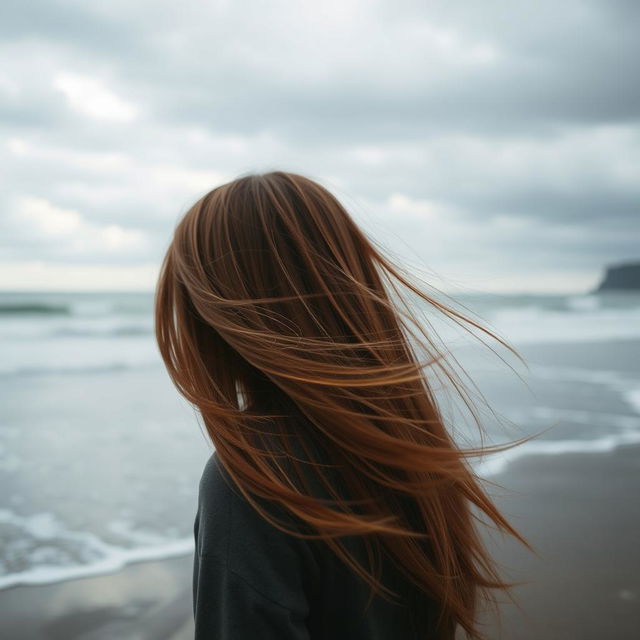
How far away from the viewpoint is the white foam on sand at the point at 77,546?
304 cm

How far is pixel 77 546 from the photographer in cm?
336

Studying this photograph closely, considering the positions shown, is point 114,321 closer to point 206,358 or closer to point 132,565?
point 132,565

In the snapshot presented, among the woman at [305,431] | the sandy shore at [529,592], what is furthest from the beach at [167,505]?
the woman at [305,431]

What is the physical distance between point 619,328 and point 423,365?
20325mm

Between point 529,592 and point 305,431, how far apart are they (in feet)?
7.51

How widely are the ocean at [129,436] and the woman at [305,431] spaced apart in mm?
326

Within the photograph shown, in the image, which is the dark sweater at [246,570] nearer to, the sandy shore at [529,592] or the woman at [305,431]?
the woman at [305,431]

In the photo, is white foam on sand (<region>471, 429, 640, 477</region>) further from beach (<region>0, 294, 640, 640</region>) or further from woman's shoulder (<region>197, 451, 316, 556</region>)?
woman's shoulder (<region>197, 451, 316, 556</region>)

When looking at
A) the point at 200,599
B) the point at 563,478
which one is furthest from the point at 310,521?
the point at 563,478

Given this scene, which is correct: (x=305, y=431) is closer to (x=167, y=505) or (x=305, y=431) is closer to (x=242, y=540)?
(x=242, y=540)

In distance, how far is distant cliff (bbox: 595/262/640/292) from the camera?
7176cm

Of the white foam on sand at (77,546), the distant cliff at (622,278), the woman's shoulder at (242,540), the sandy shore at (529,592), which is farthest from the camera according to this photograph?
Result: the distant cliff at (622,278)

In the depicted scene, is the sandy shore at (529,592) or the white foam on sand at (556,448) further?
the white foam on sand at (556,448)

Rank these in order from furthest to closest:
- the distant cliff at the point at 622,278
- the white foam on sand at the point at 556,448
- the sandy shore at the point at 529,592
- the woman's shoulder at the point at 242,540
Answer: the distant cliff at the point at 622,278 < the white foam on sand at the point at 556,448 < the sandy shore at the point at 529,592 < the woman's shoulder at the point at 242,540
